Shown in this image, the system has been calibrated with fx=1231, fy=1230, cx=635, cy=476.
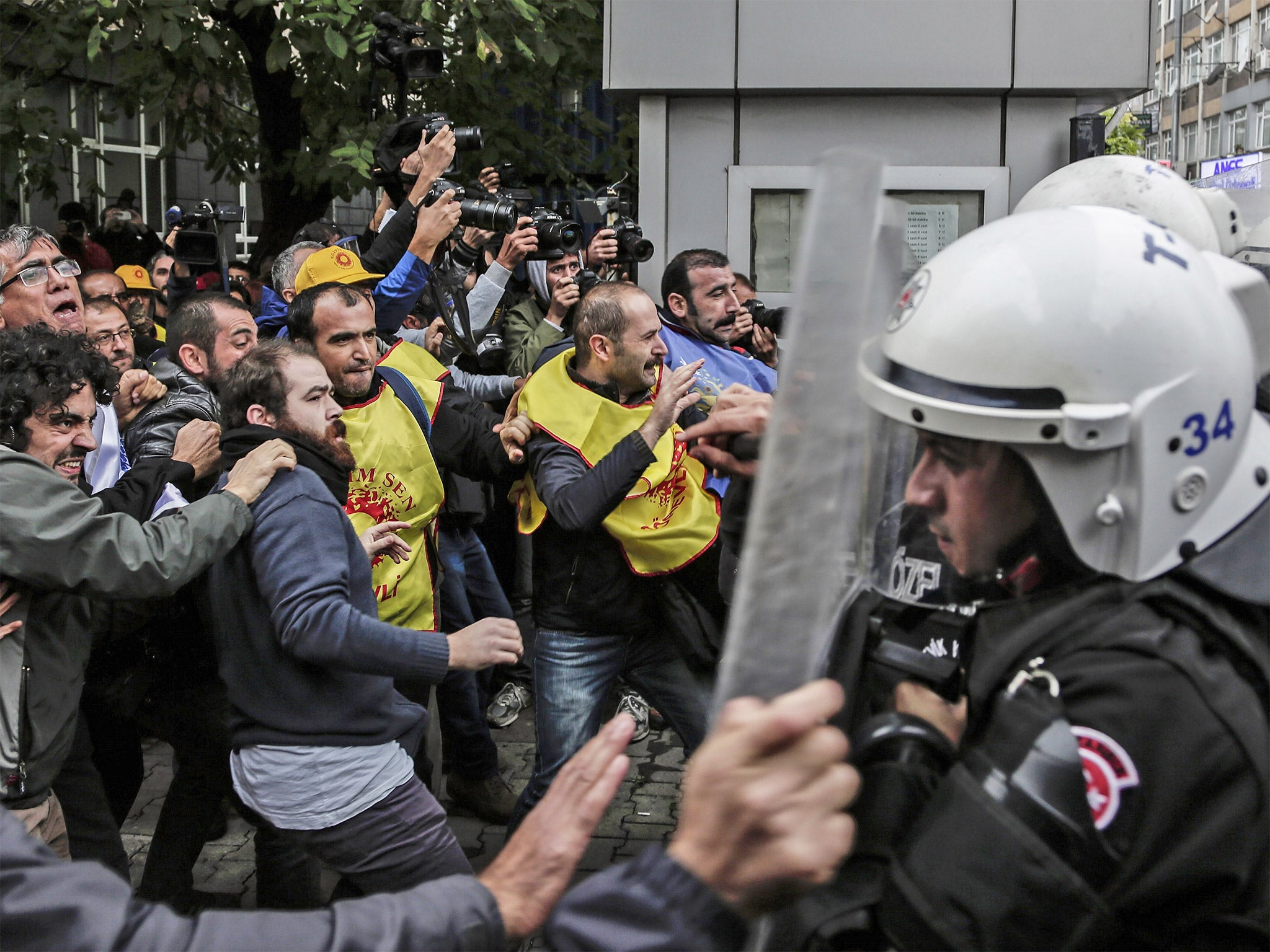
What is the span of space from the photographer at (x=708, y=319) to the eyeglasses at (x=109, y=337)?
2.04 metres

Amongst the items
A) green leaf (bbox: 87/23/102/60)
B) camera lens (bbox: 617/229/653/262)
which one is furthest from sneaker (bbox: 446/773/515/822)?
green leaf (bbox: 87/23/102/60)

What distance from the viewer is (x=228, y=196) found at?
18688mm

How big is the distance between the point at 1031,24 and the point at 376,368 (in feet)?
13.0

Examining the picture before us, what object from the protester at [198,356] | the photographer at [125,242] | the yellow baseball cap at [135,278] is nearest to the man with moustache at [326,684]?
the protester at [198,356]

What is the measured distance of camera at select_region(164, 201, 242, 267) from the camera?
654 centimetres

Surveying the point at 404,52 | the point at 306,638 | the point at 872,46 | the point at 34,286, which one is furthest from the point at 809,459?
the point at 872,46

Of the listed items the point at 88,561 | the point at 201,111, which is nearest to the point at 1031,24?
the point at 88,561

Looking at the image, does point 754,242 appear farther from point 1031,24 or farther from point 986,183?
point 1031,24

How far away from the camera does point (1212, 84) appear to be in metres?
51.2

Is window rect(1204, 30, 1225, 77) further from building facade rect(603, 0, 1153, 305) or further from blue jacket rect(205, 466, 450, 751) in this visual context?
blue jacket rect(205, 466, 450, 751)

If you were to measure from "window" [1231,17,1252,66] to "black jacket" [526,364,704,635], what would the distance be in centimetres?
5300

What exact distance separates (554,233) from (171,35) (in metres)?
3.76

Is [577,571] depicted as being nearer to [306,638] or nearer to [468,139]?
[306,638]

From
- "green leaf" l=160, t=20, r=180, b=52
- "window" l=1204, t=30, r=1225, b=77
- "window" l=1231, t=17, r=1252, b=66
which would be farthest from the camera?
"window" l=1204, t=30, r=1225, b=77
